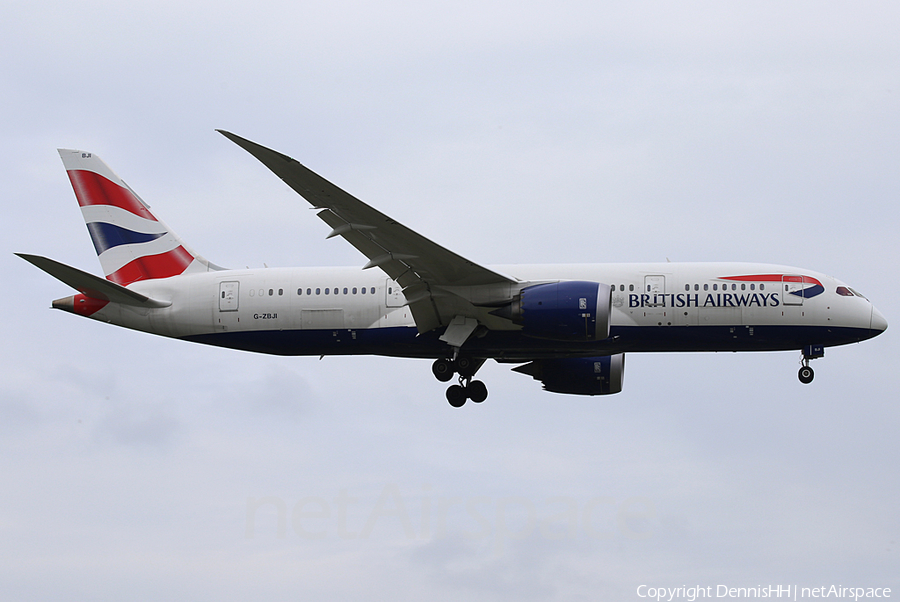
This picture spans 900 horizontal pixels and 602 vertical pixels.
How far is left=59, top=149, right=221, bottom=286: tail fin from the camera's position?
36750 mm

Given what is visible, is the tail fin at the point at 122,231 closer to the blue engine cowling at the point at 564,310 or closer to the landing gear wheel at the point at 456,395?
the landing gear wheel at the point at 456,395

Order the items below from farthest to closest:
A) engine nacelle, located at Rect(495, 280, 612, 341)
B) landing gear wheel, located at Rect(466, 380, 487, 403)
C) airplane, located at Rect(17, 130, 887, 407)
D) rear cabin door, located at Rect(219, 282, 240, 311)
Result: landing gear wheel, located at Rect(466, 380, 487, 403)
rear cabin door, located at Rect(219, 282, 240, 311)
airplane, located at Rect(17, 130, 887, 407)
engine nacelle, located at Rect(495, 280, 612, 341)

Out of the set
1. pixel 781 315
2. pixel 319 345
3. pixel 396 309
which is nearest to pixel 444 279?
pixel 396 309

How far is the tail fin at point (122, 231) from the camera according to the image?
36.8m

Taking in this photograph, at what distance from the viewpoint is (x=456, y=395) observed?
3441 cm

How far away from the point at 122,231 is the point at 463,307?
13.7 meters

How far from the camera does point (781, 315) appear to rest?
103 ft

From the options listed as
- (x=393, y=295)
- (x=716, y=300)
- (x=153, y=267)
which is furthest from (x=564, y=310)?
(x=153, y=267)

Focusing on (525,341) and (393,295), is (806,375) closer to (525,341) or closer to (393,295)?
(525,341)

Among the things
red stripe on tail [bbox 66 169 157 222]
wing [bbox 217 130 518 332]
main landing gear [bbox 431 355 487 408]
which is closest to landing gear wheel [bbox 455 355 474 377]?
main landing gear [bbox 431 355 487 408]

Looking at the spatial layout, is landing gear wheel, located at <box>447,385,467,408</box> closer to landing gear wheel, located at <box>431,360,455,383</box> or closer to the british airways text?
landing gear wheel, located at <box>431,360,455,383</box>

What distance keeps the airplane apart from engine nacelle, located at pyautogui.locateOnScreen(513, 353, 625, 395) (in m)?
2.40

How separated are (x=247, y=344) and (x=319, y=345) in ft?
8.15

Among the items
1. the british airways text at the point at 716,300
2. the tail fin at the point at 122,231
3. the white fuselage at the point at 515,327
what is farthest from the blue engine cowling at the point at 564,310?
the tail fin at the point at 122,231
